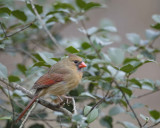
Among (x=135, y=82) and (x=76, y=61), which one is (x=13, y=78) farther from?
(x=135, y=82)

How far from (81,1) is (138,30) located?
5.78 m

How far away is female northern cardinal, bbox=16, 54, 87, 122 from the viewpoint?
111 inches

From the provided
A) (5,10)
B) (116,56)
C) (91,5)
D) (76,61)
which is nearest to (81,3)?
(91,5)

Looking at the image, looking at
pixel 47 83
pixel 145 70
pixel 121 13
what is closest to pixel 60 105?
pixel 47 83

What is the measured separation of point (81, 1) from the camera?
3223 millimetres

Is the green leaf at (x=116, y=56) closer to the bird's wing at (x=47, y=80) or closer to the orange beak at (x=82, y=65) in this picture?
the orange beak at (x=82, y=65)

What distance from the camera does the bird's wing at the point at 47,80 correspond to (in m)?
2.78

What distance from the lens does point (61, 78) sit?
3.03m

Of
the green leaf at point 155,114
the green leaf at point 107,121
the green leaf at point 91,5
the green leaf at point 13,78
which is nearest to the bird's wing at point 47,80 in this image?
the green leaf at point 13,78

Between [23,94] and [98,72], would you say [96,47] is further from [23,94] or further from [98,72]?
[23,94]

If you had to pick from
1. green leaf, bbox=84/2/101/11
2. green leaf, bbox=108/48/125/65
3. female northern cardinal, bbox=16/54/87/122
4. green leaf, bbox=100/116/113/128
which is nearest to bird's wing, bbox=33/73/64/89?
female northern cardinal, bbox=16/54/87/122

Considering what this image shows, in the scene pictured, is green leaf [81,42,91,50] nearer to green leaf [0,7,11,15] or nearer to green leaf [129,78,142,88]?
green leaf [129,78,142,88]

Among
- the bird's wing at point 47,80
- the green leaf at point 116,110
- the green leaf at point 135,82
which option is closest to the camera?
the green leaf at point 135,82

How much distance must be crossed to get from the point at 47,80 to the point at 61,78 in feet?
0.65
